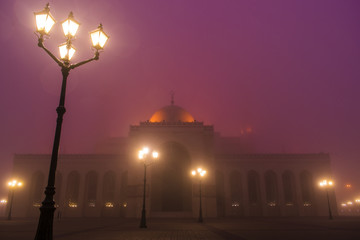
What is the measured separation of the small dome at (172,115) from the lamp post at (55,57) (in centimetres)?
3094

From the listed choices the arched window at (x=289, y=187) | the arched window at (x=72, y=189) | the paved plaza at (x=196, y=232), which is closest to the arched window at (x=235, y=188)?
the arched window at (x=289, y=187)

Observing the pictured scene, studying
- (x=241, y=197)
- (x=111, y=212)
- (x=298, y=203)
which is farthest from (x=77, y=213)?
(x=298, y=203)

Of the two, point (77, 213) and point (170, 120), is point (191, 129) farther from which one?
point (77, 213)

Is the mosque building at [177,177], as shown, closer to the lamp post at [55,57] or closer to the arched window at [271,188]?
the arched window at [271,188]

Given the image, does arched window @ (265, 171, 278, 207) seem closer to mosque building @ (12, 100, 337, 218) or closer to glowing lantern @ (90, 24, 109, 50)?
mosque building @ (12, 100, 337, 218)

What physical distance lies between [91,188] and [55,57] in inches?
1458

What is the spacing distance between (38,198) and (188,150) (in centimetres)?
2470

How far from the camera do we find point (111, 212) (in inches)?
1513

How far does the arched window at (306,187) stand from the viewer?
39409 millimetres

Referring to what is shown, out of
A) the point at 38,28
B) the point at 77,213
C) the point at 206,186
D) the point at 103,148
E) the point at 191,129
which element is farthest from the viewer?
the point at 103,148

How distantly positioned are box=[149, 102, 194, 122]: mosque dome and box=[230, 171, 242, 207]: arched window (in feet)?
36.1

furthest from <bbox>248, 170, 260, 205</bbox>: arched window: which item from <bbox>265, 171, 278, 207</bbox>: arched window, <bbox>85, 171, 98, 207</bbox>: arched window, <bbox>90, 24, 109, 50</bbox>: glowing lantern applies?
<bbox>90, 24, 109, 50</bbox>: glowing lantern

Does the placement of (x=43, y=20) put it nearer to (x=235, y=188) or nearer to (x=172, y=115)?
(x=172, y=115)

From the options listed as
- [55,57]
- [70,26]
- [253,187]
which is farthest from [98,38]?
[253,187]
